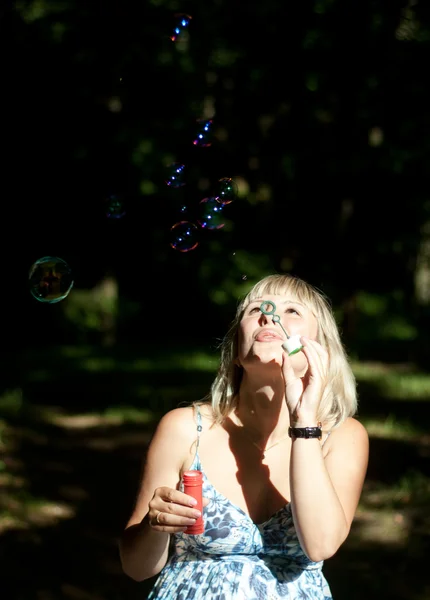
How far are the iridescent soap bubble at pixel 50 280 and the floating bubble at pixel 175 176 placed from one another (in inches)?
22.4

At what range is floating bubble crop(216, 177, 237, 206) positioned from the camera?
10.9 ft

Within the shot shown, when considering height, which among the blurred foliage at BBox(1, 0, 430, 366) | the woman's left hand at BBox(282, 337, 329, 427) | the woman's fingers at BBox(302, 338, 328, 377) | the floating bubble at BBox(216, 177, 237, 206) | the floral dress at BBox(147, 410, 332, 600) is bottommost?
the floral dress at BBox(147, 410, 332, 600)

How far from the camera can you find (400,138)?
23.8 ft

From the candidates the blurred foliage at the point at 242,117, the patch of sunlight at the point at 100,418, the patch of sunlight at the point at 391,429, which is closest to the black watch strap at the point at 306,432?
the blurred foliage at the point at 242,117

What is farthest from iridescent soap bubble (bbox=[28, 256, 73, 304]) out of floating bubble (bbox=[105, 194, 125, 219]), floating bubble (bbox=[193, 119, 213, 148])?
floating bubble (bbox=[193, 119, 213, 148])

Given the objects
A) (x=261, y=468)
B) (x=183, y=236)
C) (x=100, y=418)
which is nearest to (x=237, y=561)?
(x=261, y=468)

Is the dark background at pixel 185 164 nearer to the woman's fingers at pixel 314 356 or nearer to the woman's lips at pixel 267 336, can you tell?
the woman's lips at pixel 267 336

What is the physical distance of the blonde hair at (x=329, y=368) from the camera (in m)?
2.33

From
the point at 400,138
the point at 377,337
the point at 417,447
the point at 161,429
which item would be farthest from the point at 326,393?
the point at 377,337

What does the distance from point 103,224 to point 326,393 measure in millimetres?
6608

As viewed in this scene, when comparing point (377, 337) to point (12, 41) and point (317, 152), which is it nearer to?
point (317, 152)

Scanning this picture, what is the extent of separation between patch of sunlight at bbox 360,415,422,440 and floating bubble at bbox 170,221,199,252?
334 cm

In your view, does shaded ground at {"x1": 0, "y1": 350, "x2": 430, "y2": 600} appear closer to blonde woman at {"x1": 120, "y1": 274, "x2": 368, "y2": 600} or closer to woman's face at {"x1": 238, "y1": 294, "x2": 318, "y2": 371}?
blonde woman at {"x1": 120, "y1": 274, "x2": 368, "y2": 600}

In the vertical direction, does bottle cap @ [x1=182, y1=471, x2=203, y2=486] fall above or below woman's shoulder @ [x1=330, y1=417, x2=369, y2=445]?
below
